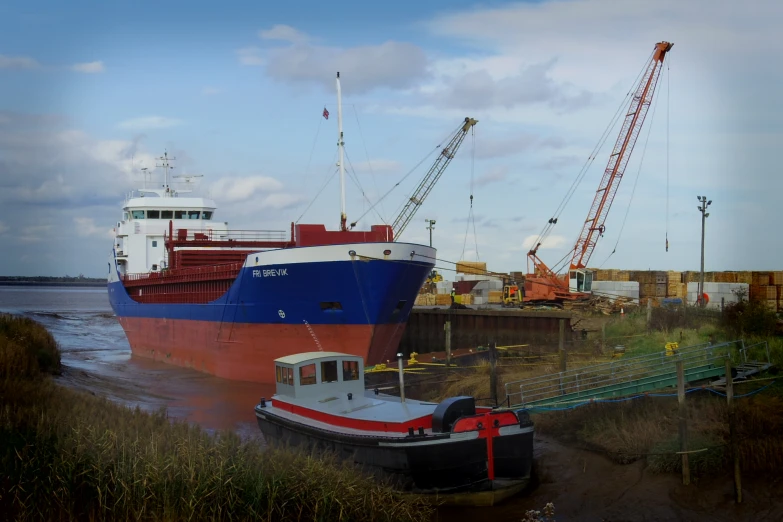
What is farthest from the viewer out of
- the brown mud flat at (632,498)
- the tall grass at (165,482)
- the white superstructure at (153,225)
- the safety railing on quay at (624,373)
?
the white superstructure at (153,225)

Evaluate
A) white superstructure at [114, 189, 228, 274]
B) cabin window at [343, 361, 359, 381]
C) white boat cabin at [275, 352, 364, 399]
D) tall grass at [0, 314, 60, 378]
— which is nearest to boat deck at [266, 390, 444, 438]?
white boat cabin at [275, 352, 364, 399]

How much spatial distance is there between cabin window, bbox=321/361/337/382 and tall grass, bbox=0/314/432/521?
3.94 m

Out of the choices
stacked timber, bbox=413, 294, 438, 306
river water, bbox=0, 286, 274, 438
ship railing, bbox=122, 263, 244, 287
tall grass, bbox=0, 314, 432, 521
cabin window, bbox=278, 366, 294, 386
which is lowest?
river water, bbox=0, 286, 274, 438

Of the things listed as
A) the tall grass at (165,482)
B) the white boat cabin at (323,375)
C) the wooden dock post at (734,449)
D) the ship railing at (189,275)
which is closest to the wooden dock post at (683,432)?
the wooden dock post at (734,449)

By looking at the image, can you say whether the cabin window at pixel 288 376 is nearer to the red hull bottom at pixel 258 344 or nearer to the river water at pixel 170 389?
the river water at pixel 170 389

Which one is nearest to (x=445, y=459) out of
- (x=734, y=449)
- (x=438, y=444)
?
(x=438, y=444)

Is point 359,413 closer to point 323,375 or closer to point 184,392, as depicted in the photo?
point 323,375

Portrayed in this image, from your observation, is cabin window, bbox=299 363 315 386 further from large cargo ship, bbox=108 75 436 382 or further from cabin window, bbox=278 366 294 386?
large cargo ship, bbox=108 75 436 382

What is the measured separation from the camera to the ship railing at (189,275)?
92.2 feet

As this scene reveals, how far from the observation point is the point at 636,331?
81.9 feet

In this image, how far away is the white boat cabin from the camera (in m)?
14.8

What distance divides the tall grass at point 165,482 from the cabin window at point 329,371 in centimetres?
394

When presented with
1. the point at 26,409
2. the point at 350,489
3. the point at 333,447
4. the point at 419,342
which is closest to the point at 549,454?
the point at 333,447

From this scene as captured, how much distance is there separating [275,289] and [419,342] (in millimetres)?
11086
